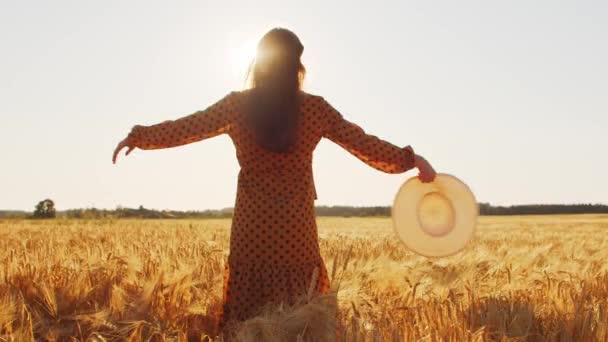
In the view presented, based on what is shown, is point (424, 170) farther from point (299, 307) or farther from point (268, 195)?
point (299, 307)

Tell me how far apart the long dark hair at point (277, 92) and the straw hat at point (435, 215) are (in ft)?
2.33

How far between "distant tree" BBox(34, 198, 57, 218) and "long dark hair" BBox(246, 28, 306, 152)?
71.9 feet

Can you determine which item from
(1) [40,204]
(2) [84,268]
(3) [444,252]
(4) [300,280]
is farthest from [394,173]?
(1) [40,204]

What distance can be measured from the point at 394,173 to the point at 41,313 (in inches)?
69.1

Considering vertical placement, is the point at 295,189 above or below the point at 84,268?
above

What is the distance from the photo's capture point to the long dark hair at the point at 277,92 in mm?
3127

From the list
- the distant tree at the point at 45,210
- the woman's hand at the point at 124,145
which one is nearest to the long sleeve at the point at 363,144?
the woman's hand at the point at 124,145

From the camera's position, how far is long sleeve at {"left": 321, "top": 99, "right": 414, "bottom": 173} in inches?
133

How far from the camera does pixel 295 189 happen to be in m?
3.29

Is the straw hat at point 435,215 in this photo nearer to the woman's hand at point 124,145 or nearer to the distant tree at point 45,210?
the woman's hand at point 124,145

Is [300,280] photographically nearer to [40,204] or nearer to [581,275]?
[581,275]

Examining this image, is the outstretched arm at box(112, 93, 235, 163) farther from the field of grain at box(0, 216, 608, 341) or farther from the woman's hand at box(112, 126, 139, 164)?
the field of grain at box(0, 216, 608, 341)

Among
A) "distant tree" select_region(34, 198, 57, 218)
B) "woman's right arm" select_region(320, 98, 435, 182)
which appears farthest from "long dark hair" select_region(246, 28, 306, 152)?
"distant tree" select_region(34, 198, 57, 218)

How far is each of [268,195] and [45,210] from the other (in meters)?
22.1
